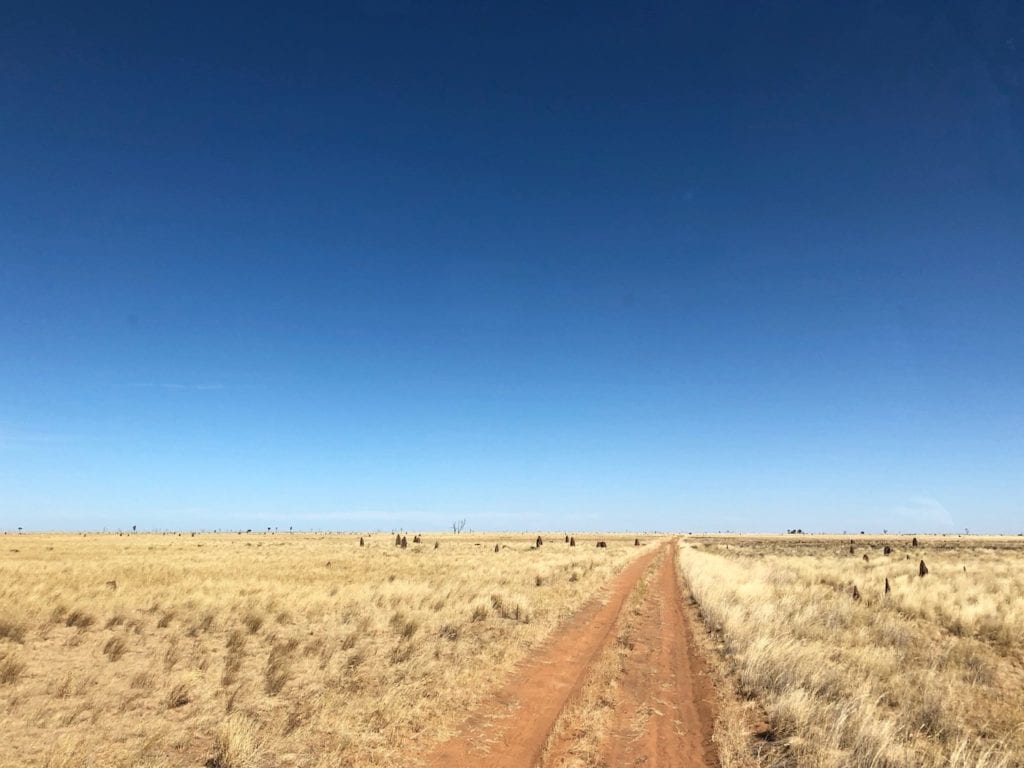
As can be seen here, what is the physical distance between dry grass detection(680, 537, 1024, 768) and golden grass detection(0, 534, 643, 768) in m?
4.75

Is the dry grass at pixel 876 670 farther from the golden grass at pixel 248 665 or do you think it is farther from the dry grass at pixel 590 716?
the golden grass at pixel 248 665

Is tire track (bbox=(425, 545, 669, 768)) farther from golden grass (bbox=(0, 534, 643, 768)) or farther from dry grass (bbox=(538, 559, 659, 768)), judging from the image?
golden grass (bbox=(0, 534, 643, 768))

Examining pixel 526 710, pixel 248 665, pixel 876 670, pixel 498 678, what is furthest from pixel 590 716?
pixel 248 665

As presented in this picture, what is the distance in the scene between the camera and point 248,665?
461 inches

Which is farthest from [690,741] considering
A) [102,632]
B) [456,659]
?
[102,632]

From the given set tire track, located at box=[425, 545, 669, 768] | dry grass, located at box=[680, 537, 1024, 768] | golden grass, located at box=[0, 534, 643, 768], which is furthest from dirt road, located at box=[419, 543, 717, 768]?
dry grass, located at box=[680, 537, 1024, 768]

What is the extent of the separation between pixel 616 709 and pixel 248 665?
24.7 feet

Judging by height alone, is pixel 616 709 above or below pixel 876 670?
above

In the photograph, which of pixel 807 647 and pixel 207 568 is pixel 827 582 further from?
pixel 207 568

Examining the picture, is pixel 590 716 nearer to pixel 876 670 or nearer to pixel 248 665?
pixel 876 670

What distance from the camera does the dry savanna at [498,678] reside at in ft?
25.0

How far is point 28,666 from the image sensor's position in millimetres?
11203

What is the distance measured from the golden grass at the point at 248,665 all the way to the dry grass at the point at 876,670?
4.75 meters

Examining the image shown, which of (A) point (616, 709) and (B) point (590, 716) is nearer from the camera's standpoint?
(B) point (590, 716)
